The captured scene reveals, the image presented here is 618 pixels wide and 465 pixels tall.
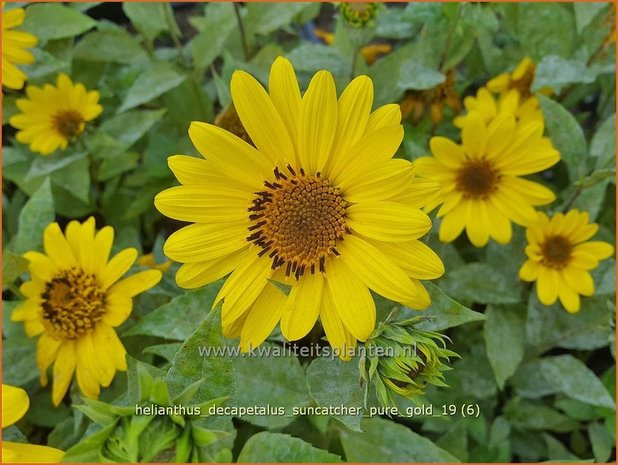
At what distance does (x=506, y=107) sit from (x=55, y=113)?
3.56 feet

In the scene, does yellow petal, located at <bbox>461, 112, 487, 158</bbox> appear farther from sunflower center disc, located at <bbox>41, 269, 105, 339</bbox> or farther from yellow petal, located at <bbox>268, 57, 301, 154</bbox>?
sunflower center disc, located at <bbox>41, 269, 105, 339</bbox>

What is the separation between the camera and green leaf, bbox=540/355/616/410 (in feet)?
4.60

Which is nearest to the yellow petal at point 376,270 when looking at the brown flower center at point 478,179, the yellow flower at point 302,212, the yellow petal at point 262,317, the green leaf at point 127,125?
the yellow flower at point 302,212

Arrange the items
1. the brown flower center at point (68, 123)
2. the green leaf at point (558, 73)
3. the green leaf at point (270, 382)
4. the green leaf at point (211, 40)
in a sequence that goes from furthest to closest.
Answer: the green leaf at point (211, 40), the brown flower center at point (68, 123), the green leaf at point (558, 73), the green leaf at point (270, 382)

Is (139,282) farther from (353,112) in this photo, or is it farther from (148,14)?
(148,14)

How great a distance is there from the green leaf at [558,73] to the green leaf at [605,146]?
5.8 inches

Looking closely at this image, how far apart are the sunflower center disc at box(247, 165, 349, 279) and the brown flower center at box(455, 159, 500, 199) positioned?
52 cm

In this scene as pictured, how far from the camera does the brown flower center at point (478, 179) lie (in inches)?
54.7

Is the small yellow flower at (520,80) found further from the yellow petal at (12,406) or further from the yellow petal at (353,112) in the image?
the yellow petal at (12,406)

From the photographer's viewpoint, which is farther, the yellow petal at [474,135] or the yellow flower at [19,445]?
the yellow petal at [474,135]

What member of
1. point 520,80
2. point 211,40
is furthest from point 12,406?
point 520,80

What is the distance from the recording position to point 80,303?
1245mm

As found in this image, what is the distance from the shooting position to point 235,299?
0.93 m

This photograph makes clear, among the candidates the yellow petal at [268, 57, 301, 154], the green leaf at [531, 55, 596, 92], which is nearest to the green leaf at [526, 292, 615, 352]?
the green leaf at [531, 55, 596, 92]
